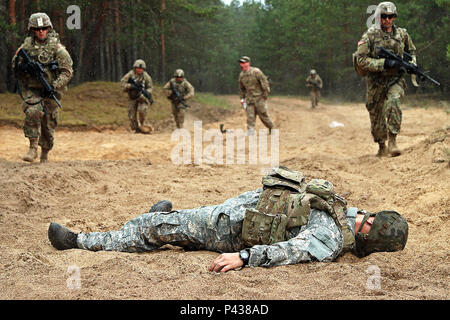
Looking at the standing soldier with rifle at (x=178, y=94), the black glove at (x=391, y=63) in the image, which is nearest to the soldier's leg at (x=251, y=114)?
the standing soldier with rifle at (x=178, y=94)

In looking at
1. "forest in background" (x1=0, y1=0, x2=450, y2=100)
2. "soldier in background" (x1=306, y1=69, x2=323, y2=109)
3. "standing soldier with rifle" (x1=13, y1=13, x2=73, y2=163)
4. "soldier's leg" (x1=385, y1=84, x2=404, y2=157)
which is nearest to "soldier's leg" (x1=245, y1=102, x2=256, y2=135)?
"forest in background" (x1=0, y1=0, x2=450, y2=100)

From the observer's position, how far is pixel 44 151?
903 centimetres

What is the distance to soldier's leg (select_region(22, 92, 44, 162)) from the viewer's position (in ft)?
27.1

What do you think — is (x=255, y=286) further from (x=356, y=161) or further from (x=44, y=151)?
(x=44, y=151)

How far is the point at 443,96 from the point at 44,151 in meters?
21.0

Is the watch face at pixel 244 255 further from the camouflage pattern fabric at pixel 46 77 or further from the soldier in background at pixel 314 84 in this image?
the soldier in background at pixel 314 84

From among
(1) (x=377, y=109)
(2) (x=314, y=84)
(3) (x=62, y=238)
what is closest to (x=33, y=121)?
(3) (x=62, y=238)

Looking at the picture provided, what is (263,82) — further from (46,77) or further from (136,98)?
(46,77)

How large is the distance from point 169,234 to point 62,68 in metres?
5.14

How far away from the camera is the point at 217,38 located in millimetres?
43781

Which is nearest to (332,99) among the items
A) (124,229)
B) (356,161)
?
(356,161)

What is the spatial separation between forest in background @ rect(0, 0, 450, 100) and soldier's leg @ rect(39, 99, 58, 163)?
8400mm

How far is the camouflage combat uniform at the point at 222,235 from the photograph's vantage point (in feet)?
11.9
